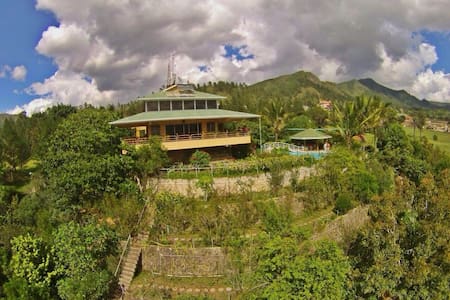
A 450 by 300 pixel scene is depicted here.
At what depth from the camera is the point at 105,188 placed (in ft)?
66.0

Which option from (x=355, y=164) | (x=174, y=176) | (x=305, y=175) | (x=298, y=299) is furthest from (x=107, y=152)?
(x=355, y=164)

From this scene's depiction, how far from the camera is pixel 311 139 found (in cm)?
3192

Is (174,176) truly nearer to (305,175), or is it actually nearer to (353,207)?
(305,175)

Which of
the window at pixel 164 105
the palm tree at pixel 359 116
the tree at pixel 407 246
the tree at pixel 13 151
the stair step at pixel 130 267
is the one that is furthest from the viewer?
the tree at pixel 13 151

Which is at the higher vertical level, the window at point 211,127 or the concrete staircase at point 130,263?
the window at point 211,127

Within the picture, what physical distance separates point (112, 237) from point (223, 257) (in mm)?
5430

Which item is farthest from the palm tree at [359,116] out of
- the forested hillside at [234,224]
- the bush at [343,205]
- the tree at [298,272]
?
the tree at [298,272]

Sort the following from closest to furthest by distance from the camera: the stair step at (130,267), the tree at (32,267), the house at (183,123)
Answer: the tree at (32,267), the stair step at (130,267), the house at (183,123)

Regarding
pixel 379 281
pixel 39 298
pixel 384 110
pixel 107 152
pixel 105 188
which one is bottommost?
pixel 39 298

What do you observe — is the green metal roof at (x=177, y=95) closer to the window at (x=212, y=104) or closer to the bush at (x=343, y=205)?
the window at (x=212, y=104)

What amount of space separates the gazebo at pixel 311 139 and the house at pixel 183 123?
6017 millimetres

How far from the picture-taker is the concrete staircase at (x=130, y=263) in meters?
16.1

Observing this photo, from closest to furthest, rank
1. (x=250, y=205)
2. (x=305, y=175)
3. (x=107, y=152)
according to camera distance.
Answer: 1. (x=250, y=205)
2. (x=107, y=152)
3. (x=305, y=175)

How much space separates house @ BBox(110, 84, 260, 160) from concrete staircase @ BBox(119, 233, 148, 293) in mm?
7876
